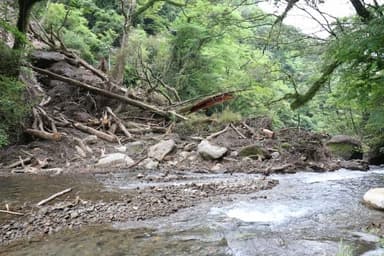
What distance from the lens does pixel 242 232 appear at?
575cm

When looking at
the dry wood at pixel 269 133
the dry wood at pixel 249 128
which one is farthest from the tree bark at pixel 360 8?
the dry wood at pixel 249 128

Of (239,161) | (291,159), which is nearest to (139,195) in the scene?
(239,161)

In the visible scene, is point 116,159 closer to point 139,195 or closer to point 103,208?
point 139,195

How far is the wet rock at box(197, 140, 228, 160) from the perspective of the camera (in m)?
12.7

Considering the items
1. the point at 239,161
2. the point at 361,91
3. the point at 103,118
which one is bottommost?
the point at 239,161

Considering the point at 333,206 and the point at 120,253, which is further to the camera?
the point at 333,206

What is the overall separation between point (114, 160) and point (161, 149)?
1.58 meters

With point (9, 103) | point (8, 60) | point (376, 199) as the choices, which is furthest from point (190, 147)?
point (376, 199)

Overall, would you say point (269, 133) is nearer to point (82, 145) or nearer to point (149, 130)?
point (149, 130)

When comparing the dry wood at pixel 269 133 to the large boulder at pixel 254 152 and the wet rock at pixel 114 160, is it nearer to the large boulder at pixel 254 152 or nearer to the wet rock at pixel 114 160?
the large boulder at pixel 254 152

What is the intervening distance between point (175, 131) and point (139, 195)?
25.1ft

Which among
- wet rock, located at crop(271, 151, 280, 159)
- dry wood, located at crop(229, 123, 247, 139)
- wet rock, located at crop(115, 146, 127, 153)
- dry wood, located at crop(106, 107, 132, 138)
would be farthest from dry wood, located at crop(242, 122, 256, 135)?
wet rock, located at crop(115, 146, 127, 153)

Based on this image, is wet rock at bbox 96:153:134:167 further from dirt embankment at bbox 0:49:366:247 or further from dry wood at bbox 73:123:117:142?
dry wood at bbox 73:123:117:142

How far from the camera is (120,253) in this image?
489cm
